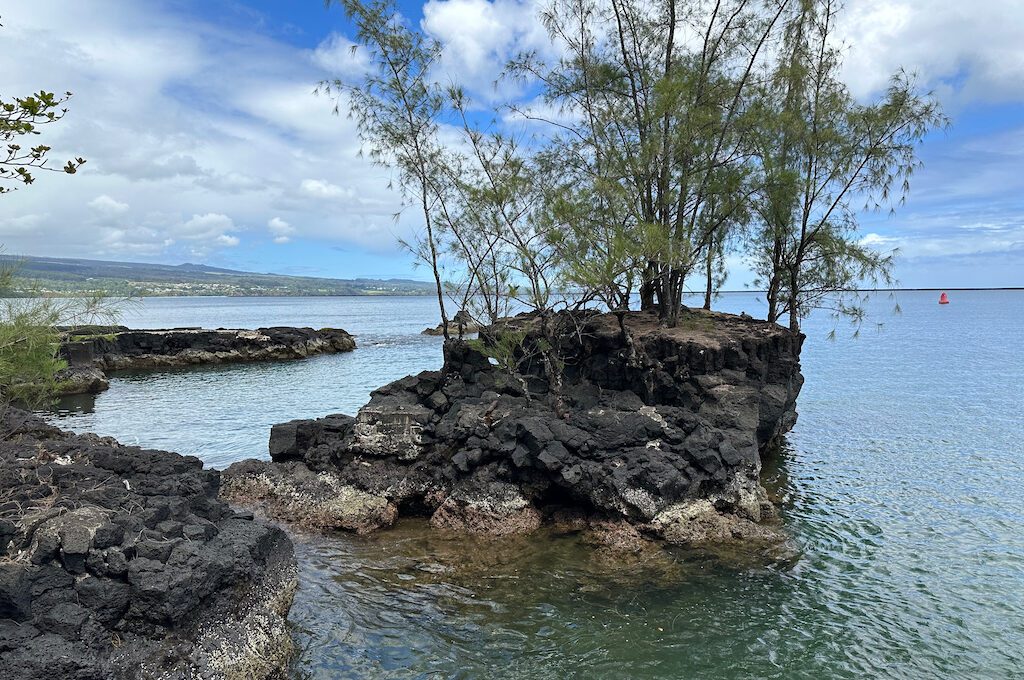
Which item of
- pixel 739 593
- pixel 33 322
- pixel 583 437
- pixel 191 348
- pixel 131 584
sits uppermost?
pixel 33 322

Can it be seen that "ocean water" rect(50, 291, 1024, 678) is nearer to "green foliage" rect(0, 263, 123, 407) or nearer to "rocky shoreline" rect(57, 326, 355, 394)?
"green foliage" rect(0, 263, 123, 407)

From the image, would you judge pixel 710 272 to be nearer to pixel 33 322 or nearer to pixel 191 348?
pixel 33 322

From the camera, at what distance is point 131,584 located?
6871 millimetres

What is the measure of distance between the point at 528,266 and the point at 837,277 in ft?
35.5

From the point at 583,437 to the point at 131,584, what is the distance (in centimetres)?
821

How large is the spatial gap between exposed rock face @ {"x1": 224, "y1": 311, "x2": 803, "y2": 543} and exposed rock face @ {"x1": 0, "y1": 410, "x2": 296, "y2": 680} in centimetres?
418

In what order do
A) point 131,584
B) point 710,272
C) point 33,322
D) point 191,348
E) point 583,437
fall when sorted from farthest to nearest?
point 191,348 < point 710,272 < point 583,437 < point 33,322 < point 131,584

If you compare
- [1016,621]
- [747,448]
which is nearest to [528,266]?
[747,448]

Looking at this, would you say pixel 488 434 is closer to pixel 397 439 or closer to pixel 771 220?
pixel 397 439

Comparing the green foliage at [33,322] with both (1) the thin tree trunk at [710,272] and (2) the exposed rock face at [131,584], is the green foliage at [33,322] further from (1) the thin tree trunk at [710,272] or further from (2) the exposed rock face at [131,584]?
(1) the thin tree trunk at [710,272]

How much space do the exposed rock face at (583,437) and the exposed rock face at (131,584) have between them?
13.7 feet

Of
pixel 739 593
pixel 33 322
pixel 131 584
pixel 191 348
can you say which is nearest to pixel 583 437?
pixel 739 593

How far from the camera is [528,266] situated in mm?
16328

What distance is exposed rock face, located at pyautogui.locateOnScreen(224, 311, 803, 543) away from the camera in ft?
39.8
